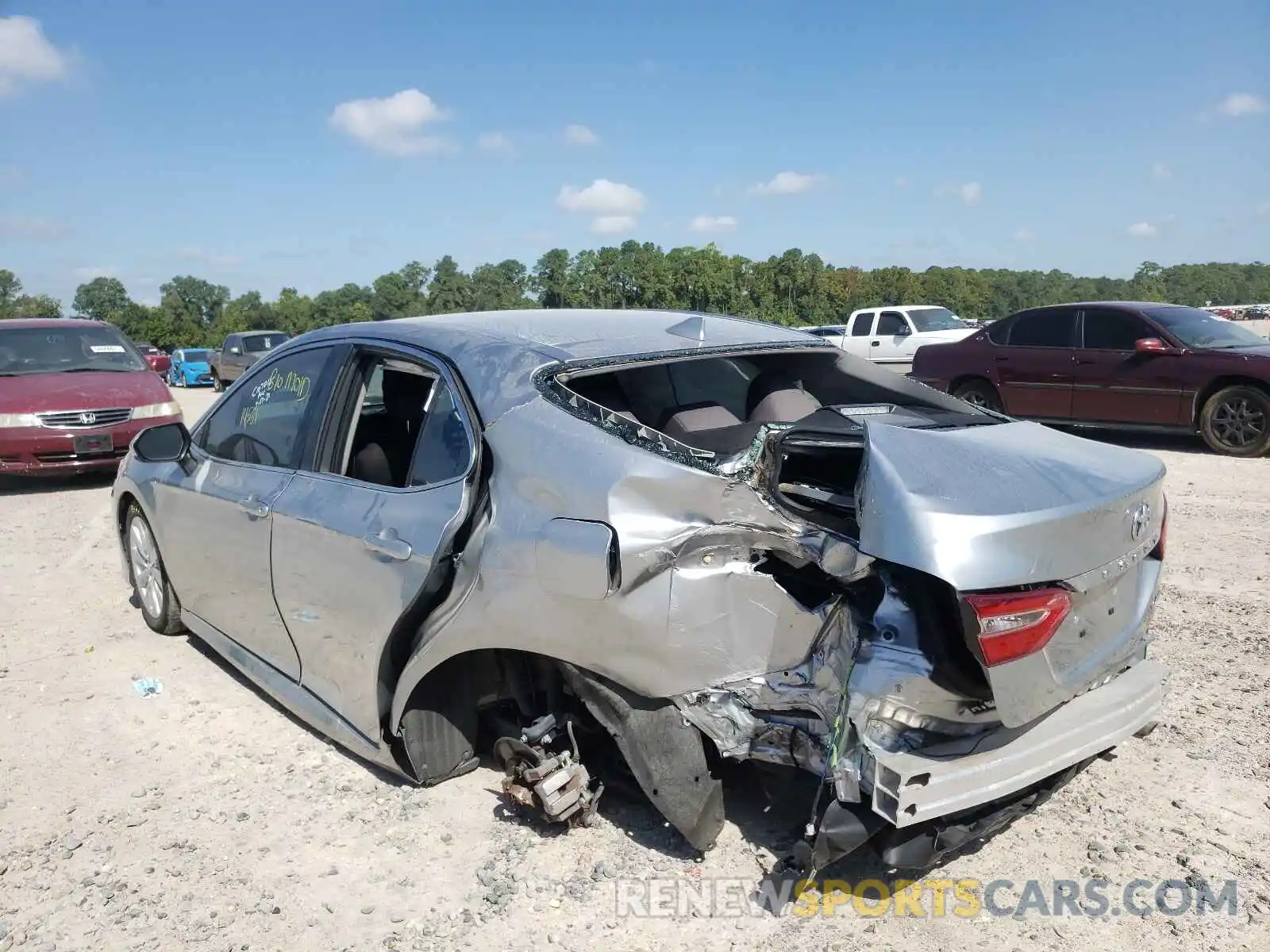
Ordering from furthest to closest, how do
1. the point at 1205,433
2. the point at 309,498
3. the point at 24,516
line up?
the point at 1205,433 < the point at 24,516 < the point at 309,498

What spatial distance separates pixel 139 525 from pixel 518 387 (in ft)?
10.6

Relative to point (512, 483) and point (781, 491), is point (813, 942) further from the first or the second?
point (512, 483)

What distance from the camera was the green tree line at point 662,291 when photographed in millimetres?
53844

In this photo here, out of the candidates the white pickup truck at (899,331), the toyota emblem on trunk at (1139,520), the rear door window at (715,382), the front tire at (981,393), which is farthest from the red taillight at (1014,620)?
the white pickup truck at (899,331)

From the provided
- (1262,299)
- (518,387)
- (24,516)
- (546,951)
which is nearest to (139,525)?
(518,387)

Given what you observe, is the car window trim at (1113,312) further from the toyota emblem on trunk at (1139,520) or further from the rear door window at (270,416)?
the rear door window at (270,416)

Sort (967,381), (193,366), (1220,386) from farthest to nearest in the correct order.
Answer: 1. (193,366)
2. (967,381)
3. (1220,386)

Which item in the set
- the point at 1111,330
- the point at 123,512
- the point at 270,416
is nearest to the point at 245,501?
the point at 270,416

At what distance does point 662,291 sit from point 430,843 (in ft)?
177

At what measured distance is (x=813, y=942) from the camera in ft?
8.27

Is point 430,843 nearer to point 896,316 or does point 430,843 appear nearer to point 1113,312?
point 1113,312

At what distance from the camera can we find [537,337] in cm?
319

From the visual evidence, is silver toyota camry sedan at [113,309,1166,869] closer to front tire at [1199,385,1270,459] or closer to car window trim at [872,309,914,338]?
front tire at [1199,385,1270,459]

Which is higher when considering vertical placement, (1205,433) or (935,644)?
(935,644)
